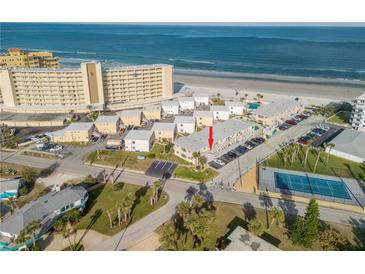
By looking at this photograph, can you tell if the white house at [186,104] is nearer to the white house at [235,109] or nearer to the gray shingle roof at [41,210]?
the white house at [235,109]

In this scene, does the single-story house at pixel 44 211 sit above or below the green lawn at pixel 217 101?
below

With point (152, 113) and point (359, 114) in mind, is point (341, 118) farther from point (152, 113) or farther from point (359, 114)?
A: point (152, 113)

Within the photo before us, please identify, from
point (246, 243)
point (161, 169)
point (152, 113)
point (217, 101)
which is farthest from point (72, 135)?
point (217, 101)

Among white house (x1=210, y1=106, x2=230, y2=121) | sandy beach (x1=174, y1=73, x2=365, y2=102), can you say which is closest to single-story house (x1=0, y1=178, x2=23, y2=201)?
white house (x1=210, y1=106, x2=230, y2=121)

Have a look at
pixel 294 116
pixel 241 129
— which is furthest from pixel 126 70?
pixel 294 116

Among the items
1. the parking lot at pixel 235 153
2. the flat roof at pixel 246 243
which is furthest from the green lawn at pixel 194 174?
the flat roof at pixel 246 243

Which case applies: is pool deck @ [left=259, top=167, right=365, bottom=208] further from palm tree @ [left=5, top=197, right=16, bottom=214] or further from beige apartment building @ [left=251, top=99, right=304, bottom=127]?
palm tree @ [left=5, top=197, right=16, bottom=214]

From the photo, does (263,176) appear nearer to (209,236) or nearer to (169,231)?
(209,236)
